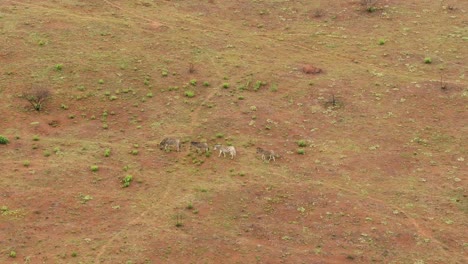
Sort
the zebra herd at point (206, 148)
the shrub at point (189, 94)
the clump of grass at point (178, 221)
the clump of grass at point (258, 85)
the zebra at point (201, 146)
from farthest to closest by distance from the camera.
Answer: the clump of grass at point (258, 85) < the shrub at point (189, 94) < the zebra at point (201, 146) < the zebra herd at point (206, 148) < the clump of grass at point (178, 221)

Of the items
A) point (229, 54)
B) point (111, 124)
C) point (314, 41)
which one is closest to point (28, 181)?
point (111, 124)

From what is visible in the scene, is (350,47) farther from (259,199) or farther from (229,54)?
(259,199)

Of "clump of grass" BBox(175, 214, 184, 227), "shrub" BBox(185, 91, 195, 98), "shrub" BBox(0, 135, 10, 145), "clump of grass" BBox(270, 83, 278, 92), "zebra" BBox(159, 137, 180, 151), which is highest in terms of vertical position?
"clump of grass" BBox(270, 83, 278, 92)

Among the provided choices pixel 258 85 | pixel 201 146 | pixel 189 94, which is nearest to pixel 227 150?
pixel 201 146

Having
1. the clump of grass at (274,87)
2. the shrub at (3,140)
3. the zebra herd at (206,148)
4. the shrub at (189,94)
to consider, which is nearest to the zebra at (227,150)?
the zebra herd at (206,148)

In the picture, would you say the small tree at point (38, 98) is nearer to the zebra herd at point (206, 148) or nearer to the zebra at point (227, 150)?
the zebra herd at point (206, 148)

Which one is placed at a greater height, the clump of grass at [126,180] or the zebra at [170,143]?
the zebra at [170,143]

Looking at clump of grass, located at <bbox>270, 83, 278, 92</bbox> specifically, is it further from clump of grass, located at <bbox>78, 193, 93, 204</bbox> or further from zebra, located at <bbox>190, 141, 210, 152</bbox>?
clump of grass, located at <bbox>78, 193, 93, 204</bbox>

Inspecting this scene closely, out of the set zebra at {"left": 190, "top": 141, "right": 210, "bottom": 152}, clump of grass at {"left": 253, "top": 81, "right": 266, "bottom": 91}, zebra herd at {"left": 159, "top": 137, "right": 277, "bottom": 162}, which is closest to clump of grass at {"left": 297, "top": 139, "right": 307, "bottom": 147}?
zebra herd at {"left": 159, "top": 137, "right": 277, "bottom": 162}

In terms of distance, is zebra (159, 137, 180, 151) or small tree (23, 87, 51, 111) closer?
zebra (159, 137, 180, 151)
